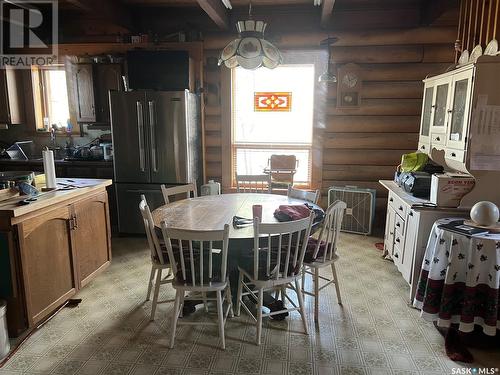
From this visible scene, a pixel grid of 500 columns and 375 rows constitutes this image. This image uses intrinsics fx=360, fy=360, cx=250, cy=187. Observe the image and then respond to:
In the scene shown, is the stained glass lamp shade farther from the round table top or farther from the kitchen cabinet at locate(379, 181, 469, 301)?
the kitchen cabinet at locate(379, 181, 469, 301)

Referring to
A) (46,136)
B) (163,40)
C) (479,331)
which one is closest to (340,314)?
(479,331)

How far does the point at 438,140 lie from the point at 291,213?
159 centimetres

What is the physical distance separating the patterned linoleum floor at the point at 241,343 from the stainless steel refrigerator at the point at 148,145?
146 centimetres

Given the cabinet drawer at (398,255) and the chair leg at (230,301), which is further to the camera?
the cabinet drawer at (398,255)

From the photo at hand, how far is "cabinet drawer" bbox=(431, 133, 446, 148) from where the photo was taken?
9.85 feet

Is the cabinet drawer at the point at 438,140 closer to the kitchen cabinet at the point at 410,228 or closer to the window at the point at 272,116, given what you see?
the kitchen cabinet at the point at 410,228

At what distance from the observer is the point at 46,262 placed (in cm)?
246

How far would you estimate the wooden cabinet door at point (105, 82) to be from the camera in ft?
15.0

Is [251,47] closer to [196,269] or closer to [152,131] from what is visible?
[196,269]

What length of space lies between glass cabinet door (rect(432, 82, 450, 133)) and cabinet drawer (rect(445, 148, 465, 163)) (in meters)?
0.23

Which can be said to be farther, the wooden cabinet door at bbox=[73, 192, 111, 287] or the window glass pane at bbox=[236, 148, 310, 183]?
the window glass pane at bbox=[236, 148, 310, 183]

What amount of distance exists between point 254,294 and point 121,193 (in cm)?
234

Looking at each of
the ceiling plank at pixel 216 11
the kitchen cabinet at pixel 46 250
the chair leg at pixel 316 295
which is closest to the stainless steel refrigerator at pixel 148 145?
the ceiling plank at pixel 216 11

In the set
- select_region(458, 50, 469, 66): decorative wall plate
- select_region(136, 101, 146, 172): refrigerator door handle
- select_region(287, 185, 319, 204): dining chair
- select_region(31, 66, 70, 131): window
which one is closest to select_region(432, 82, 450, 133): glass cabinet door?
select_region(458, 50, 469, 66): decorative wall plate
